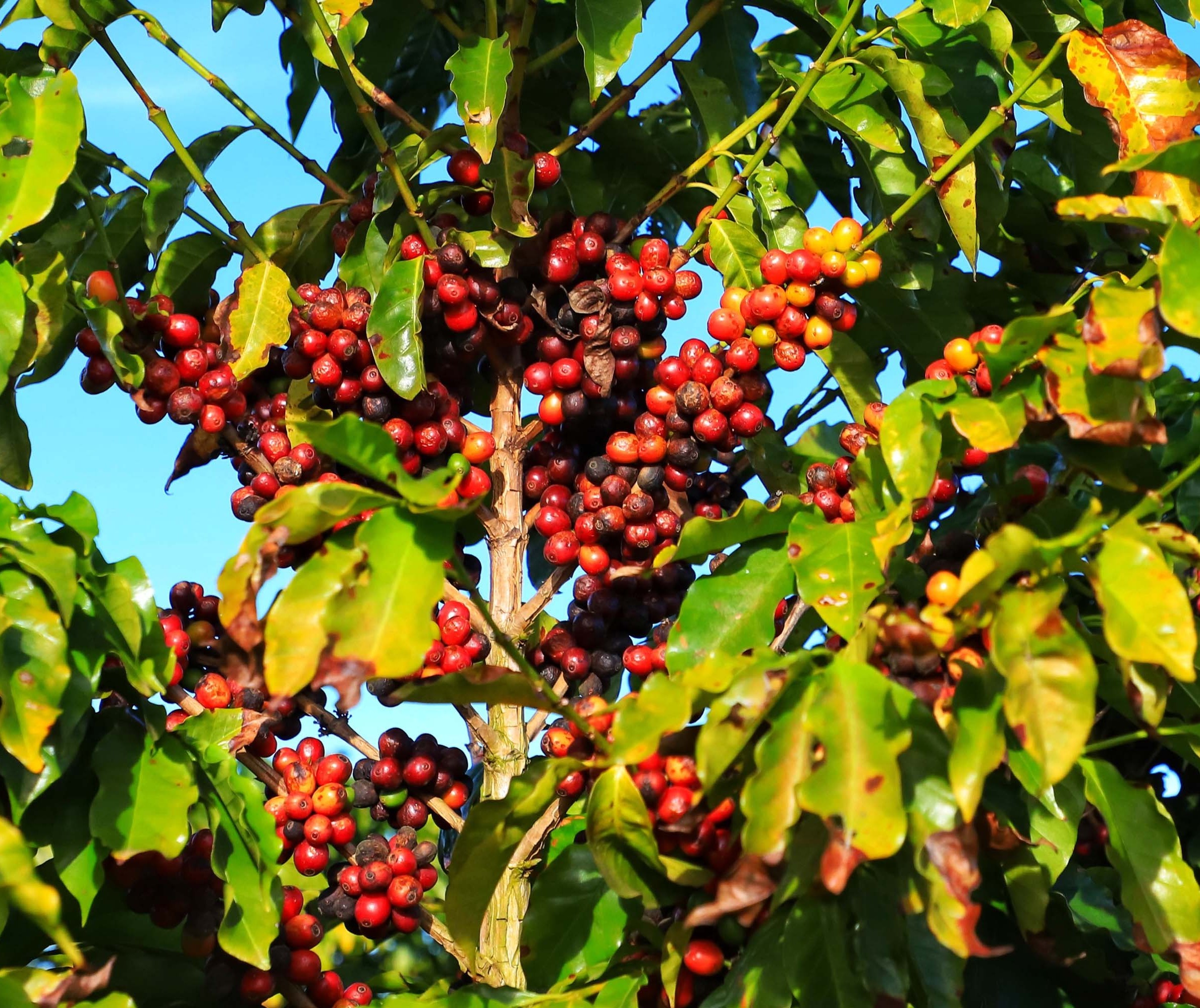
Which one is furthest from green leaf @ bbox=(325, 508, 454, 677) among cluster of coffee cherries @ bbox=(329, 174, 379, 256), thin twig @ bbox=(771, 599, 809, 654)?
cluster of coffee cherries @ bbox=(329, 174, 379, 256)

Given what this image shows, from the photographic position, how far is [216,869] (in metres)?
1.73

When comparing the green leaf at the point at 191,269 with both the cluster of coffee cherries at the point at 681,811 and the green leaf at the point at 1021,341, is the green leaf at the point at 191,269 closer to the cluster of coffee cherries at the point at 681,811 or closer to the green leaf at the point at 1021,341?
the cluster of coffee cherries at the point at 681,811

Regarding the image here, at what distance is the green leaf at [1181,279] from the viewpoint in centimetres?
143

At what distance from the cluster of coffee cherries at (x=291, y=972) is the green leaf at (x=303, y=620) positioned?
667mm

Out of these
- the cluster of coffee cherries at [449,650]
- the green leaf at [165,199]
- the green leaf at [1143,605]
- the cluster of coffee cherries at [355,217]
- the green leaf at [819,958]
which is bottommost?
the green leaf at [819,958]

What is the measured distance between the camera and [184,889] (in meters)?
1.84

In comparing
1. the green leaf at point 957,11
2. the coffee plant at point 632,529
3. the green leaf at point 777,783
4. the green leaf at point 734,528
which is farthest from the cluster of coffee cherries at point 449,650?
the green leaf at point 957,11

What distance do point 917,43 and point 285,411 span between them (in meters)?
1.22

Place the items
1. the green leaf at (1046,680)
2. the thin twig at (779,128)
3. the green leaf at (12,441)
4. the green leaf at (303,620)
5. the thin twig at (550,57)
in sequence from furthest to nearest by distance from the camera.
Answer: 1. the thin twig at (550,57)
2. the green leaf at (12,441)
3. the thin twig at (779,128)
4. the green leaf at (303,620)
5. the green leaf at (1046,680)

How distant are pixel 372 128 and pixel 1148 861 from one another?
1541 millimetres

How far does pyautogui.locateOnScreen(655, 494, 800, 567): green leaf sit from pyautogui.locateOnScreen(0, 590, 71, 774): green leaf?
794mm

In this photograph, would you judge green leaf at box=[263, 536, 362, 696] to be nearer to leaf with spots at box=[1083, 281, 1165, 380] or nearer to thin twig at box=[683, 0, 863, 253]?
leaf with spots at box=[1083, 281, 1165, 380]

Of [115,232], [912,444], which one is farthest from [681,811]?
[115,232]

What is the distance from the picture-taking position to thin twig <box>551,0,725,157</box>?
227cm
